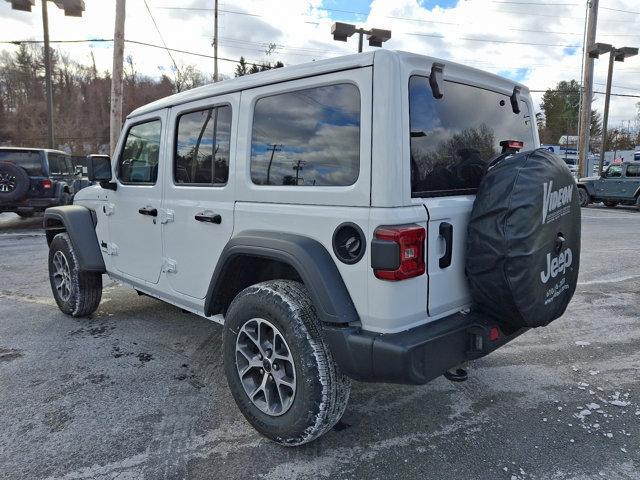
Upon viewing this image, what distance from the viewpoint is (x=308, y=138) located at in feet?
8.30

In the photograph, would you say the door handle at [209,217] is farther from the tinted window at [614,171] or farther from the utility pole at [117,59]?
the tinted window at [614,171]

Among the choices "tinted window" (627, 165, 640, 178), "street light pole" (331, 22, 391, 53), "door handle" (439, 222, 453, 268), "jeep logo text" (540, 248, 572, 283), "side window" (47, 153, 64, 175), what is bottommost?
"jeep logo text" (540, 248, 572, 283)

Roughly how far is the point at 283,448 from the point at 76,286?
9.62ft

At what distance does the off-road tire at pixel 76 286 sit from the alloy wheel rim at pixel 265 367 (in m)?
2.53

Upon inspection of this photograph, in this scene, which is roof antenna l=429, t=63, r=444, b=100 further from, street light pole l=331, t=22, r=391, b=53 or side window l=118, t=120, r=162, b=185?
street light pole l=331, t=22, r=391, b=53

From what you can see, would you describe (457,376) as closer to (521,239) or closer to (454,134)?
(521,239)

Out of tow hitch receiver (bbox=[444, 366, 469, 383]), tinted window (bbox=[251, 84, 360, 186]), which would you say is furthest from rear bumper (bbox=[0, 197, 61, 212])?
tow hitch receiver (bbox=[444, 366, 469, 383])

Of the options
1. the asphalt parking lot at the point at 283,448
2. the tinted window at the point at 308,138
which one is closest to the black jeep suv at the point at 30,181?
the asphalt parking lot at the point at 283,448

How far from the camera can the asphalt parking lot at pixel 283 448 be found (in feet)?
8.09

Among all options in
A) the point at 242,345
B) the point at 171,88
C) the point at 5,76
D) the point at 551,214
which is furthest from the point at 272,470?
the point at 5,76

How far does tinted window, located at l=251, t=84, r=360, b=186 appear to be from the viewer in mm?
2340

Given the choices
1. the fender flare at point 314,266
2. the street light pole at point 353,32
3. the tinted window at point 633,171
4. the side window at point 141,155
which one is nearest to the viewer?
the fender flare at point 314,266

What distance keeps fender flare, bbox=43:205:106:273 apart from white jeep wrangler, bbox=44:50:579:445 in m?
1.48

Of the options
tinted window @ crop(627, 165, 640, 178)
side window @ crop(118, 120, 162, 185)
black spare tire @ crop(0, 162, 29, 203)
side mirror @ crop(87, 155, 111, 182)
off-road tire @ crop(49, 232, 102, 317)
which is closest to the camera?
side window @ crop(118, 120, 162, 185)
